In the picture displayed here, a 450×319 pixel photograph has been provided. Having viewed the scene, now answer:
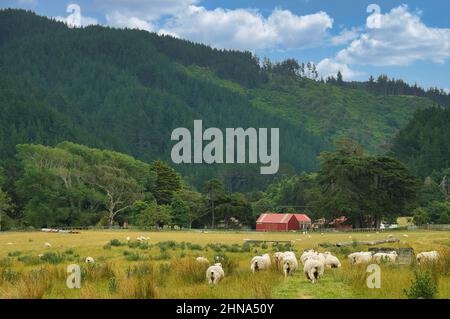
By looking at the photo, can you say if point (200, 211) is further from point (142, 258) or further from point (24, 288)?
point (24, 288)

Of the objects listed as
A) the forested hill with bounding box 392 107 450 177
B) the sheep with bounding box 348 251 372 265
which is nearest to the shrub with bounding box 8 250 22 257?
the sheep with bounding box 348 251 372 265

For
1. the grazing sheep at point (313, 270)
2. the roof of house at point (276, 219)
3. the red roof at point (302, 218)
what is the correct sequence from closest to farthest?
the grazing sheep at point (313, 270)
the roof of house at point (276, 219)
the red roof at point (302, 218)

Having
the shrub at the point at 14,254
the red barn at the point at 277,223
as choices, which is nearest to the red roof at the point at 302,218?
the red barn at the point at 277,223

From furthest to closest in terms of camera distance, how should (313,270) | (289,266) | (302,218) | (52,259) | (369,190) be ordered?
(302,218)
(369,190)
(52,259)
(289,266)
(313,270)

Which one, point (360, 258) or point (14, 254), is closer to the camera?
point (360, 258)

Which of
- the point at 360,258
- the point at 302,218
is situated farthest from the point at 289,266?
the point at 302,218

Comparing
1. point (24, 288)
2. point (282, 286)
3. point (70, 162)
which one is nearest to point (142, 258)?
point (282, 286)

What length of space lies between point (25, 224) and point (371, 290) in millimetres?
78201

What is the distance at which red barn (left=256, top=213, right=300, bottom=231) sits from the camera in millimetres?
93188

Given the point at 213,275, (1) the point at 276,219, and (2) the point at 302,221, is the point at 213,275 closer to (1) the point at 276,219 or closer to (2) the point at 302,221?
(1) the point at 276,219

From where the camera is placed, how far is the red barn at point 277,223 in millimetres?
93188

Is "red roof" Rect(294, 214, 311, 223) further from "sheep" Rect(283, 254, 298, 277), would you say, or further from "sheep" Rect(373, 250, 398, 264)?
"sheep" Rect(283, 254, 298, 277)

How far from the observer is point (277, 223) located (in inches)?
3688

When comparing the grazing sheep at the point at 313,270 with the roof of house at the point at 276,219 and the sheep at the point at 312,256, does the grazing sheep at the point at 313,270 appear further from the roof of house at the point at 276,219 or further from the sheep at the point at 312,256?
the roof of house at the point at 276,219
